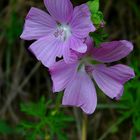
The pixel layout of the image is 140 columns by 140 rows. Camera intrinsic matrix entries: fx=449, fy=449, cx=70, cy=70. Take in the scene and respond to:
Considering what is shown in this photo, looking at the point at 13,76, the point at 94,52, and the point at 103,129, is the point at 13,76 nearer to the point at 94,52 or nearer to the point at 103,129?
the point at 103,129

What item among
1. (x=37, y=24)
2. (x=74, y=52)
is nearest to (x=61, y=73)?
(x=74, y=52)

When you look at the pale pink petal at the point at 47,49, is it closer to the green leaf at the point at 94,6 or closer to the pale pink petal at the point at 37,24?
the pale pink petal at the point at 37,24

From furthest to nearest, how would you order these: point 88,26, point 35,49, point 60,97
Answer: point 60,97, point 35,49, point 88,26

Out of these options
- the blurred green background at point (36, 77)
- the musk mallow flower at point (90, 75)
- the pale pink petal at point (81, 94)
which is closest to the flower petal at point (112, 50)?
the musk mallow flower at point (90, 75)

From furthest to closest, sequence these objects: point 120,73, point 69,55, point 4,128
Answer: point 4,128 < point 120,73 < point 69,55

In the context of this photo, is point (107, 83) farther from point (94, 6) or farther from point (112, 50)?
point (94, 6)

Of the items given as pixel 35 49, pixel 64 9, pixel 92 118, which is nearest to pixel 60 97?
pixel 35 49
